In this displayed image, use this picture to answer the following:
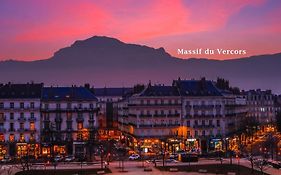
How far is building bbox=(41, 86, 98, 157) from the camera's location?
84250 millimetres

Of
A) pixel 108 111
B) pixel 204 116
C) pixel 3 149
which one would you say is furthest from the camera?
pixel 108 111

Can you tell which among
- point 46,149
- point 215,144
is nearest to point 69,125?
point 46,149

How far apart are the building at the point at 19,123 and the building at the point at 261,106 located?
7499cm

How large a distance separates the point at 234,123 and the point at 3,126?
38.9m

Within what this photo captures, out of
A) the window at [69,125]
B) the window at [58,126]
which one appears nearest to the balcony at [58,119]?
the window at [58,126]

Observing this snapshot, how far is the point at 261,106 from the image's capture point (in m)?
147

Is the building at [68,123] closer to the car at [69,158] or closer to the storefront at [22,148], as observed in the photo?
the storefront at [22,148]

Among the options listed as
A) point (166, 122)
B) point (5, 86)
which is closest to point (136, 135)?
point (166, 122)

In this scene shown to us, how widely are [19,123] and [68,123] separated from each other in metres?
7.39

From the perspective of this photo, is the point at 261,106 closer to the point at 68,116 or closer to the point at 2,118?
the point at 68,116

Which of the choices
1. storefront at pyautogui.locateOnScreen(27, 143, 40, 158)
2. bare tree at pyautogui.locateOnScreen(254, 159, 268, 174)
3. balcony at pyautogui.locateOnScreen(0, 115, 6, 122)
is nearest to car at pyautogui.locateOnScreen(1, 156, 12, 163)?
storefront at pyautogui.locateOnScreen(27, 143, 40, 158)

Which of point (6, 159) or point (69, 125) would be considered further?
point (69, 125)

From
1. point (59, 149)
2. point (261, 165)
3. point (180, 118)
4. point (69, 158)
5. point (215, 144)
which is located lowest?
point (69, 158)

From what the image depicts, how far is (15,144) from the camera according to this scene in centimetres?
8319
